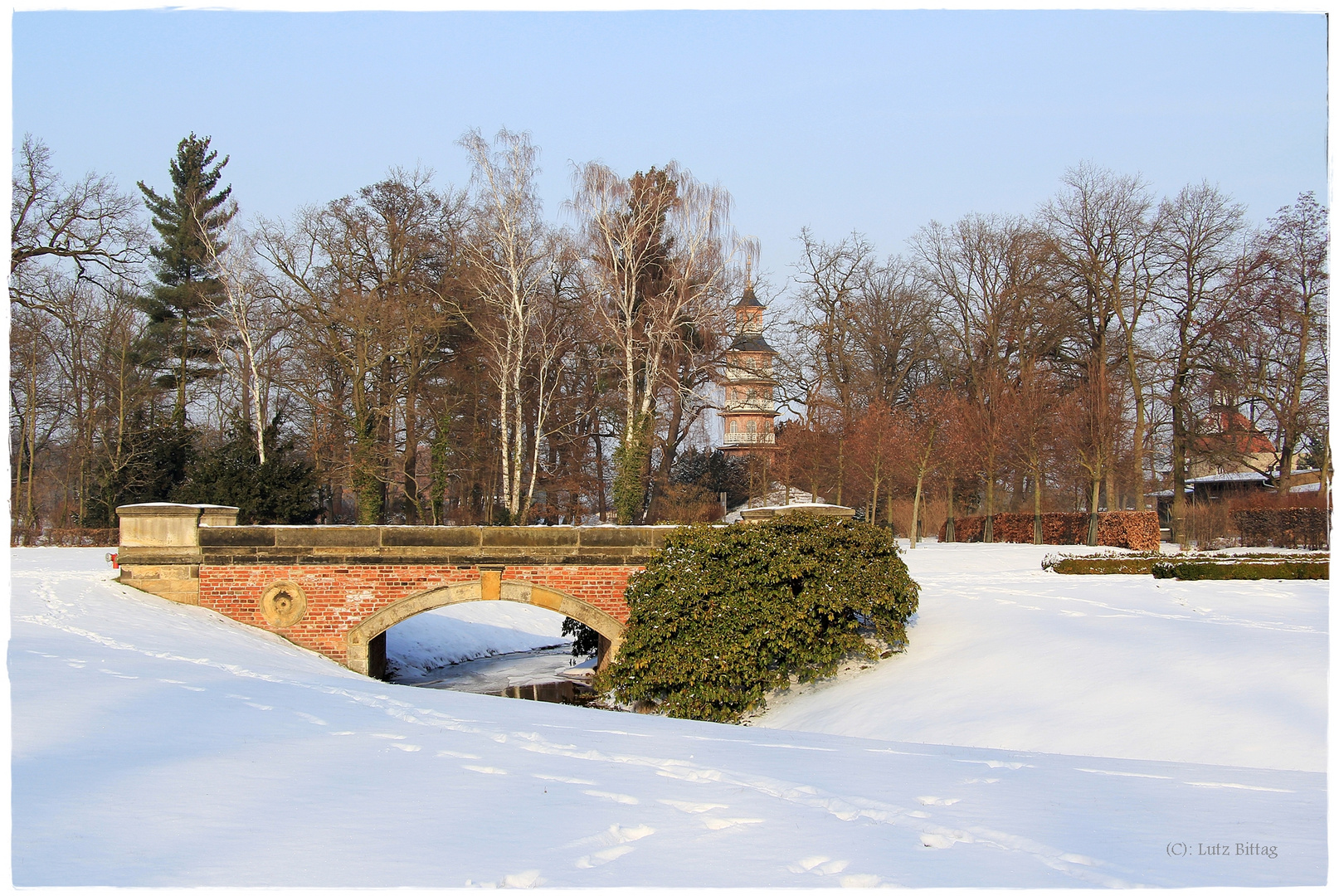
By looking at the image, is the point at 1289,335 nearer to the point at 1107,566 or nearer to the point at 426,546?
the point at 1107,566

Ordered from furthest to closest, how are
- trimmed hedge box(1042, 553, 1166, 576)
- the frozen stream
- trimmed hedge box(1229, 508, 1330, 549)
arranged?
trimmed hedge box(1229, 508, 1330, 549) → the frozen stream → trimmed hedge box(1042, 553, 1166, 576)

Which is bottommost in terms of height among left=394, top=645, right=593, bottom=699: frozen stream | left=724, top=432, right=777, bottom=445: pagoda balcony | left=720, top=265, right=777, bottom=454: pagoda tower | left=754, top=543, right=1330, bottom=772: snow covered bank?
left=394, top=645, right=593, bottom=699: frozen stream

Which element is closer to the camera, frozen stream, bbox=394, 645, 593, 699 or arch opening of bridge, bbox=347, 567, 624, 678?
arch opening of bridge, bbox=347, 567, 624, 678

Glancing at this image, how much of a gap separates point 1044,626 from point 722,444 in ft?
102

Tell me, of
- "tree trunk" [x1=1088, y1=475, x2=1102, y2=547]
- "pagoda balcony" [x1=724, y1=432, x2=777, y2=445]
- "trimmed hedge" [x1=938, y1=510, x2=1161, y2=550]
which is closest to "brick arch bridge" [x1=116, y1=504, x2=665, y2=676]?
"trimmed hedge" [x1=938, y1=510, x2=1161, y2=550]

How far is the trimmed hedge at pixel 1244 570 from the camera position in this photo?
53.6 ft

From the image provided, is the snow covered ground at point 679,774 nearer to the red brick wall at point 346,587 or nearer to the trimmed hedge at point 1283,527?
the red brick wall at point 346,587

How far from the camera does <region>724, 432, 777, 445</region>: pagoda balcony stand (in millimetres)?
36719

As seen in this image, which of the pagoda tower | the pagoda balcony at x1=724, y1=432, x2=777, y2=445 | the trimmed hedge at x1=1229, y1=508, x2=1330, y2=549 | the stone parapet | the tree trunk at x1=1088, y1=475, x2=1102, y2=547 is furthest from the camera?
the pagoda balcony at x1=724, y1=432, x2=777, y2=445

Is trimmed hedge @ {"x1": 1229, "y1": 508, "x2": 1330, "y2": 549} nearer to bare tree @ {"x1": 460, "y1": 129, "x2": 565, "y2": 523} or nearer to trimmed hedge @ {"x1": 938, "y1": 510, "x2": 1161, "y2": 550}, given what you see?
trimmed hedge @ {"x1": 938, "y1": 510, "x2": 1161, "y2": 550}

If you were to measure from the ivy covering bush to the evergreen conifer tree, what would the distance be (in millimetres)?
25568

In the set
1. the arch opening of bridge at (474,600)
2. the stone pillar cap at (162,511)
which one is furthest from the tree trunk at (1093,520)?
the stone pillar cap at (162,511)

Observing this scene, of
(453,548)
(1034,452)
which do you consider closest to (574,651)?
(453,548)

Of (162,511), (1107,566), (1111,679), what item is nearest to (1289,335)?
(1107,566)
